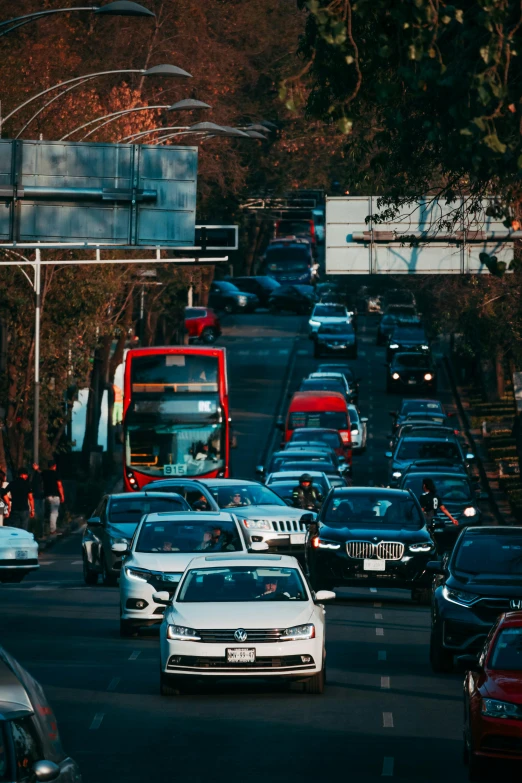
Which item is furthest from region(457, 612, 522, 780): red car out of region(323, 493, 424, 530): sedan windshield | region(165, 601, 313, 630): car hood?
region(323, 493, 424, 530): sedan windshield

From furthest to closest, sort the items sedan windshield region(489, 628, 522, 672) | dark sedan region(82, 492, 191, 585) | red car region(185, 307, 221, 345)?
red car region(185, 307, 221, 345) → dark sedan region(82, 492, 191, 585) → sedan windshield region(489, 628, 522, 672)

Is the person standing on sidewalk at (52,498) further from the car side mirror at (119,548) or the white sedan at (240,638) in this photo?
the white sedan at (240,638)

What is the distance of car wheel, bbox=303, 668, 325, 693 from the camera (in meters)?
16.6

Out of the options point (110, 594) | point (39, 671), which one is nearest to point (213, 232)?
point (110, 594)

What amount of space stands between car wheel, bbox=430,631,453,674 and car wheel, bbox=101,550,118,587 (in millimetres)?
10365

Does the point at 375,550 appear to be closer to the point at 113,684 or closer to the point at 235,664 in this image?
the point at 113,684

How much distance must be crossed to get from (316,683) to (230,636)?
3.50ft

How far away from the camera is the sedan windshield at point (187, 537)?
21844mm

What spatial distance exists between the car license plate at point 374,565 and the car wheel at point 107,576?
545cm

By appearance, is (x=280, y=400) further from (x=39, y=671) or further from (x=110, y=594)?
(x=39, y=671)

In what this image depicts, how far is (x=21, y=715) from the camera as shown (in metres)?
7.49

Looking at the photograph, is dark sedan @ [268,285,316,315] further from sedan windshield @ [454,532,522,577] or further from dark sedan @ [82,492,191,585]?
sedan windshield @ [454,532,522,577]

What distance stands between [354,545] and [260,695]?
7630mm

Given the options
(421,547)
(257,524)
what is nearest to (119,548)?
(421,547)
